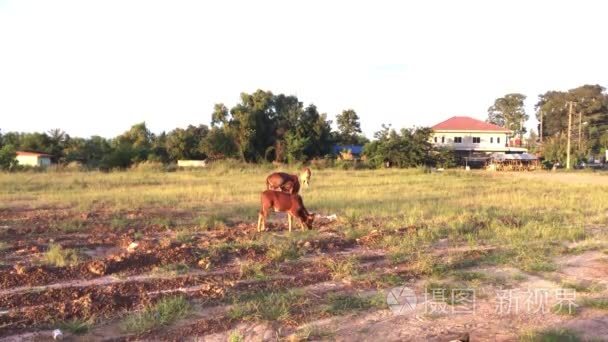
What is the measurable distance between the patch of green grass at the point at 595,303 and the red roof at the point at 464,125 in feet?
193

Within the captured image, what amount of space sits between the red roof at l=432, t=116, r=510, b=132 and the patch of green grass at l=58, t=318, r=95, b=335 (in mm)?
61249

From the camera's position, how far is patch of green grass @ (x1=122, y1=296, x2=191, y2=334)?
5.41 meters

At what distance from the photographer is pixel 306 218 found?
11234 mm

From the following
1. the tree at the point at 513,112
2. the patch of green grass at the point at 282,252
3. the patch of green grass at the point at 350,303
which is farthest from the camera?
the tree at the point at 513,112

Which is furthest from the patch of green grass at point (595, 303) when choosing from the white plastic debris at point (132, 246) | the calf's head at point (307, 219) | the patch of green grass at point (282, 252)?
the white plastic debris at point (132, 246)

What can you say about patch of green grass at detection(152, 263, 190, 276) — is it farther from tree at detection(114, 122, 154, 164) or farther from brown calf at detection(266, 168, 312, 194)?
tree at detection(114, 122, 154, 164)

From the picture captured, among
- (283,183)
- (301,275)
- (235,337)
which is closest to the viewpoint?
(235,337)

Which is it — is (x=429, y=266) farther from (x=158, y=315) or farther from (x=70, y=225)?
(x=70, y=225)

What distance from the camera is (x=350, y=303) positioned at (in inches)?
247

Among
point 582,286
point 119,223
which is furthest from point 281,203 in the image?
point 582,286

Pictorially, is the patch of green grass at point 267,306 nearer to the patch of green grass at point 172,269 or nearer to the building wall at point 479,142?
Answer: the patch of green grass at point 172,269

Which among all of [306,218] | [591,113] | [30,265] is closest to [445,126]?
[591,113]

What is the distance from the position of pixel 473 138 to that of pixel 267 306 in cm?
6222

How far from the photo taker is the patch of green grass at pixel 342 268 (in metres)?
7.47
